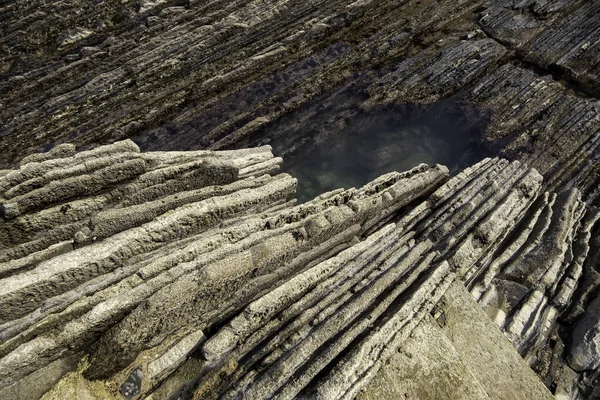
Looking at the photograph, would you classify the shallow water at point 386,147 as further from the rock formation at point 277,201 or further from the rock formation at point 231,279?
the rock formation at point 231,279

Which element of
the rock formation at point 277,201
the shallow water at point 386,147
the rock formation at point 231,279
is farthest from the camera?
the shallow water at point 386,147

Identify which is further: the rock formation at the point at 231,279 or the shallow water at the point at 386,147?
the shallow water at the point at 386,147

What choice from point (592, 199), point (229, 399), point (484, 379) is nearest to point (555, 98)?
point (592, 199)

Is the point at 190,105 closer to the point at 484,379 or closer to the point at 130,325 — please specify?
the point at 130,325

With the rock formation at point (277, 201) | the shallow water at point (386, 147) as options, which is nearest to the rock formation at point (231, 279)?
the rock formation at point (277, 201)

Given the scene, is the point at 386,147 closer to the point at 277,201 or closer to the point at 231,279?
the point at 277,201

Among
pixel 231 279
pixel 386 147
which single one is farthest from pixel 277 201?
pixel 386 147
